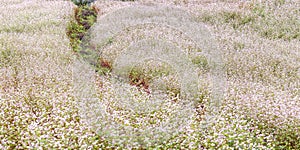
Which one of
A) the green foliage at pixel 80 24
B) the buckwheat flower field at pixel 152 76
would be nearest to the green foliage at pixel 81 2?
the green foliage at pixel 80 24

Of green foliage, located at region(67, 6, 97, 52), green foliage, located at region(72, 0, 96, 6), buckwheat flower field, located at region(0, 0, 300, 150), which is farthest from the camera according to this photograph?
green foliage, located at region(72, 0, 96, 6)

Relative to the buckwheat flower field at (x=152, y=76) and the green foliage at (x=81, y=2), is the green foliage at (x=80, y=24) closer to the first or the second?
the buckwheat flower field at (x=152, y=76)

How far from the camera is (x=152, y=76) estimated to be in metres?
10.3

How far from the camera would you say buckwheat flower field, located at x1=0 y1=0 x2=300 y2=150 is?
6875mm

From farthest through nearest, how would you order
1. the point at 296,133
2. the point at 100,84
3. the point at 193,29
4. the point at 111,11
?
the point at 111,11 < the point at 193,29 < the point at 100,84 < the point at 296,133

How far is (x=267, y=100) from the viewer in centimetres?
771

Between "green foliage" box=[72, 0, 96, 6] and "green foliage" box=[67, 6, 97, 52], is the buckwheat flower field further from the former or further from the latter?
"green foliage" box=[72, 0, 96, 6]

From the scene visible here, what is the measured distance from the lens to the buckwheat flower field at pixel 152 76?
6.88 meters

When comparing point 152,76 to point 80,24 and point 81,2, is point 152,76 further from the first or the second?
point 81,2

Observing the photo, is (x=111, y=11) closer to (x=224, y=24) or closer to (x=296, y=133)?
(x=224, y=24)

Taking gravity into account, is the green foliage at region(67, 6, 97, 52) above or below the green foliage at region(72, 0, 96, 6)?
below

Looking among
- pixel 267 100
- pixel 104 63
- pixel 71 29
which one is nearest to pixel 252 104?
pixel 267 100

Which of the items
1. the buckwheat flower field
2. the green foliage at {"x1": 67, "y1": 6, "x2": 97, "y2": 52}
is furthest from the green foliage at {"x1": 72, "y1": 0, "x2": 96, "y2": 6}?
the buckwheat flower field

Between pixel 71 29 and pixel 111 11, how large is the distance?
245 cm
